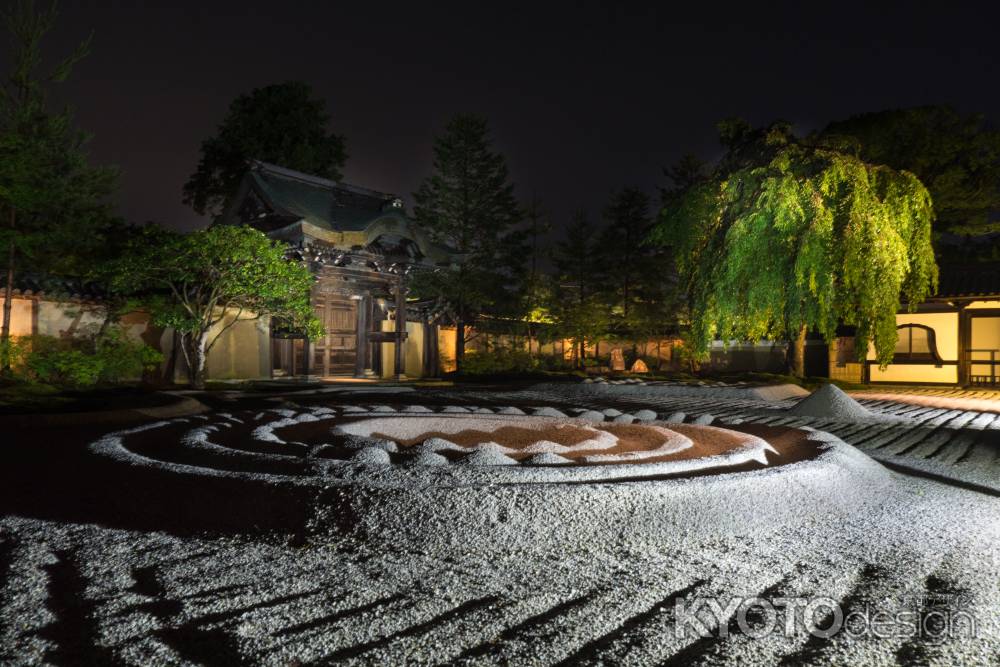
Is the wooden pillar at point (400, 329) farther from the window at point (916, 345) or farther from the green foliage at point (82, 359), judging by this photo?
the window at point (916, 345)

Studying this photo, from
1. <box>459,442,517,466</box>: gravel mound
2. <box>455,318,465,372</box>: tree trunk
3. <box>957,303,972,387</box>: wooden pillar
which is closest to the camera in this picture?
<box>459,442,517,466</box>: gravel mound

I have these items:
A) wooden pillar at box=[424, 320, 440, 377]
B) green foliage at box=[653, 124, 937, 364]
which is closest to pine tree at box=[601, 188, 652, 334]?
wooden pillar at box=[424, 320, 440, 377]

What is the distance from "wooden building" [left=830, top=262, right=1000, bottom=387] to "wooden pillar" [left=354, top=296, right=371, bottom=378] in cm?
1551

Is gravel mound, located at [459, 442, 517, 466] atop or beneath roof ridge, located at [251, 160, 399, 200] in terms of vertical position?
Result: beneath

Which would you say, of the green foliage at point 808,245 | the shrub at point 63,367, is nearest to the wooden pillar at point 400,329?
the shrub at point 63,367

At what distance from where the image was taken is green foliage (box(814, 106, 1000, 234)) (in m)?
18.4

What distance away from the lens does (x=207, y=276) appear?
11.3m

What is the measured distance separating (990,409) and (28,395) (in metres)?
16.2

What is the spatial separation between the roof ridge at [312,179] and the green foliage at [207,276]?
3880 mm

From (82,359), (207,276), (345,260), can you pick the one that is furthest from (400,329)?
(82,359)

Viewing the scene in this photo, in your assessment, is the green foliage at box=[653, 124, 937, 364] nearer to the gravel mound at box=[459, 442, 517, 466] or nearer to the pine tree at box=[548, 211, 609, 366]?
the gravel mound at box=[459, 442, 517, 466]

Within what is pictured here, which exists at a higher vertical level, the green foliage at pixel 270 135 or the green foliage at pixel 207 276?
the green foliage at pixel 270 135

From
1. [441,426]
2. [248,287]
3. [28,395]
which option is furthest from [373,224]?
[441,426]

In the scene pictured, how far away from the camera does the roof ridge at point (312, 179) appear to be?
15008 millimetres
